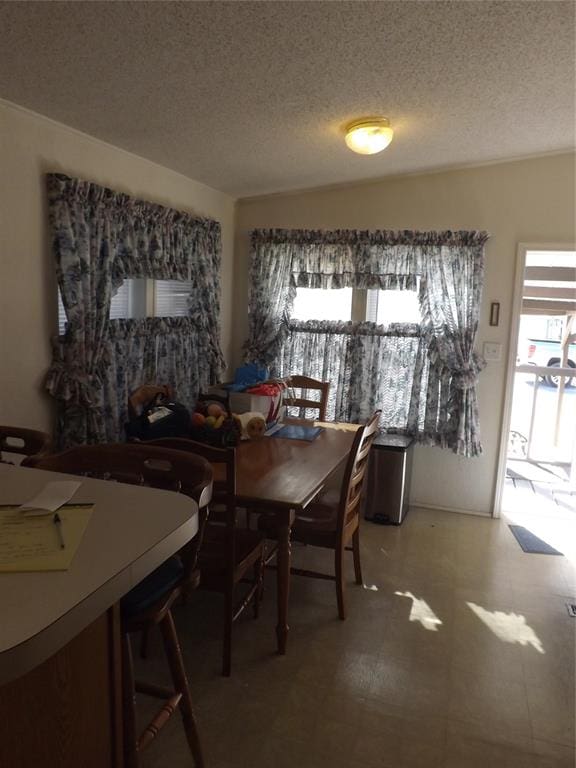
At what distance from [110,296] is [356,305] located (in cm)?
191

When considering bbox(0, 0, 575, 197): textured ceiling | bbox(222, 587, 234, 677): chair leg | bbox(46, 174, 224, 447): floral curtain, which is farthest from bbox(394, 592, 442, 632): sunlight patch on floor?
bbox(0, 0, 575, 197): textured ceiling

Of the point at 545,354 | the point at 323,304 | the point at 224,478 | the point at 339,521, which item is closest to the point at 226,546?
the point at 224,478

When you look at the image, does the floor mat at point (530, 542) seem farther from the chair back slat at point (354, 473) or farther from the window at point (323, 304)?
the window at point (323, 304)

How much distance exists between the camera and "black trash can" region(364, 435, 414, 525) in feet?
12.5

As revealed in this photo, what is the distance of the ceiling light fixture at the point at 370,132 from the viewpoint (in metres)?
2.76

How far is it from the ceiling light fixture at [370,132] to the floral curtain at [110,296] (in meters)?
1.15

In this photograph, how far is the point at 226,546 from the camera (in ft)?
7.18

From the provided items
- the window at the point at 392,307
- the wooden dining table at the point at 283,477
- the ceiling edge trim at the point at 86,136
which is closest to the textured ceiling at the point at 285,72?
the ceiling edge trim at the point at 86,136

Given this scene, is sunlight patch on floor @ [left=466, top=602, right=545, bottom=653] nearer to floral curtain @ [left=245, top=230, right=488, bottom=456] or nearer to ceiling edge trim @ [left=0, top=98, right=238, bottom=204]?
floral curtain @ [left=245, top=230, right=488, bottom=456]

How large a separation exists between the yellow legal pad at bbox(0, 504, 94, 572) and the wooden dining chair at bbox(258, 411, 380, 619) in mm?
1473

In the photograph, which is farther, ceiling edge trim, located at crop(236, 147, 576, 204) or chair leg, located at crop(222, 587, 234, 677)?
ceiling edge trim, located at crop(236, 147, 576, 204)

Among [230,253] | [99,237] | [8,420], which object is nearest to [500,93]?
[99,237]

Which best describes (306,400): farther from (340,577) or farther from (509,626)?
(509,626)

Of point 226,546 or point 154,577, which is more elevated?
point 154,577
